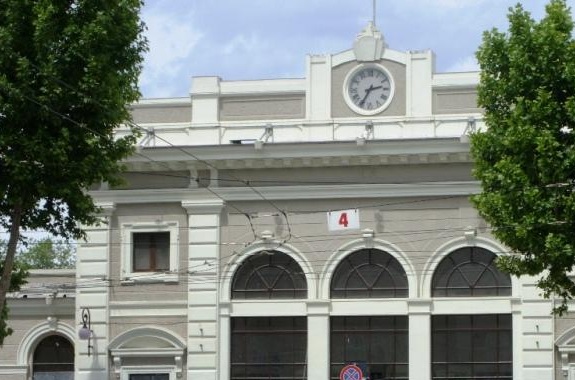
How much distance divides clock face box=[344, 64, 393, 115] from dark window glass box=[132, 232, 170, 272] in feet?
20.4

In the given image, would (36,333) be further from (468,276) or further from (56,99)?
(56,99)

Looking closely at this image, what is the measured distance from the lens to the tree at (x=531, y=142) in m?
33.6

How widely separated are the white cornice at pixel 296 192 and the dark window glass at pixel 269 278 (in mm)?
1669

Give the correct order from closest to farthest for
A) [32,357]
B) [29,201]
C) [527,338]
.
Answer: [29,201] < [527,338] < [32,357]

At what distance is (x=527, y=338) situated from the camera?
43.5 m

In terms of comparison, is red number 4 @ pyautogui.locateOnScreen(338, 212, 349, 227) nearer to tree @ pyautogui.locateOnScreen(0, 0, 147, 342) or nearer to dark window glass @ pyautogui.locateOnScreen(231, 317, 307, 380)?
dark window glass @ pyautogui.locateOnScreen(231, 317, 307, 380)

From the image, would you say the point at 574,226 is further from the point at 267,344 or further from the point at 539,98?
the point at 267,344

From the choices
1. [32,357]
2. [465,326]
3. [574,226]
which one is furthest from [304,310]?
[574,226]

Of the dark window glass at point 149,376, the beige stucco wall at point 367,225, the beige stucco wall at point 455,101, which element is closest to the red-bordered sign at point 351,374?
the beige stucco wall at point 367,225

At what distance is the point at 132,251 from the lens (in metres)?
46.0

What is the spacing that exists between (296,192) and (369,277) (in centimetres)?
296

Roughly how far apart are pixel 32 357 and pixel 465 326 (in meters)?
12.2

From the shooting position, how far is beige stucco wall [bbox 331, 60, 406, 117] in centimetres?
4488

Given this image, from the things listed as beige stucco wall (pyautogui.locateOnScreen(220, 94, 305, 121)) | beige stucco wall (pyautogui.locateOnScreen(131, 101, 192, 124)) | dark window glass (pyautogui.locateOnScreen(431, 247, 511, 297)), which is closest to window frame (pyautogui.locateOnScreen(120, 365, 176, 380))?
beige stucco wall (pyautogui.locateOnScreen(131, 101, 192, 124))
